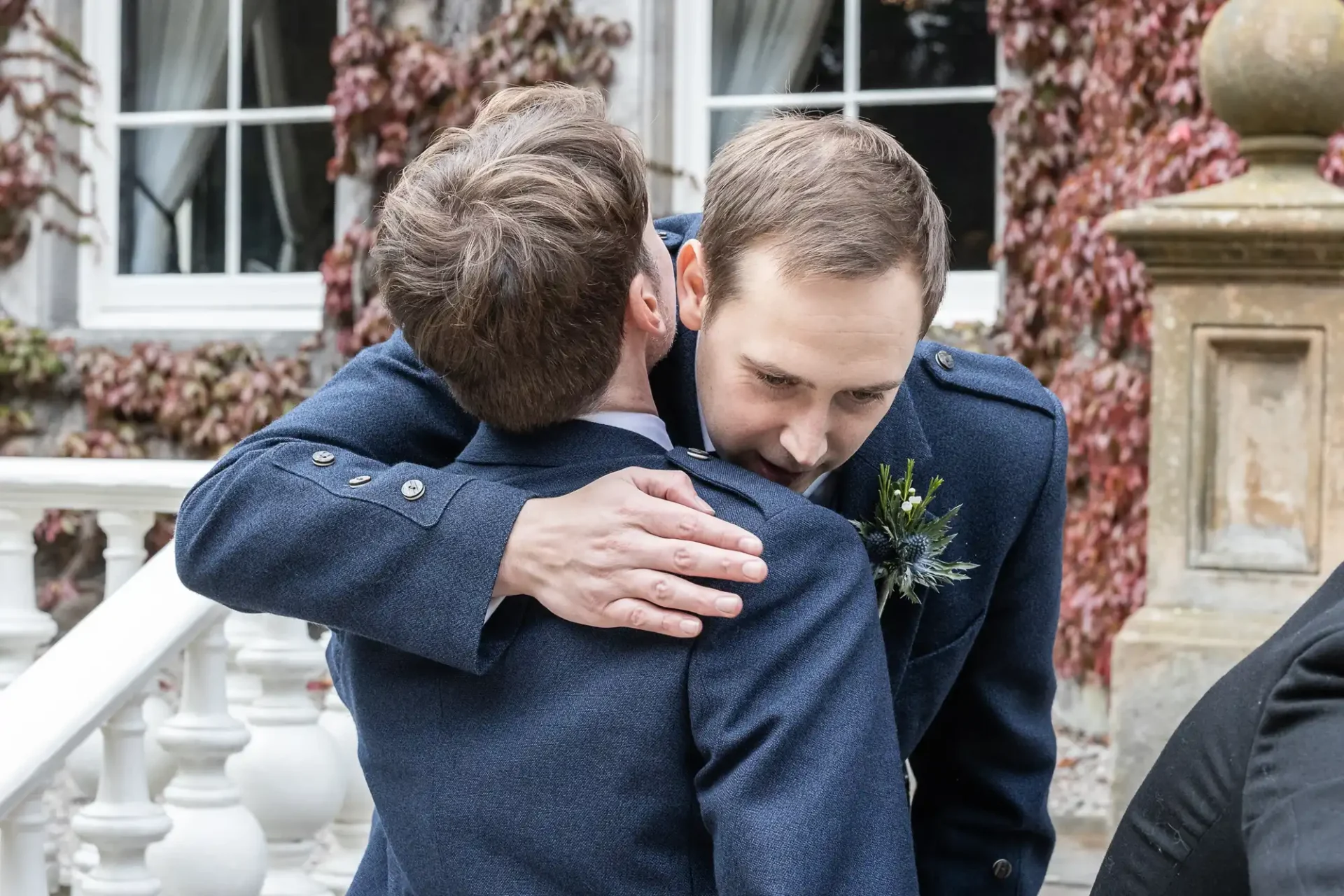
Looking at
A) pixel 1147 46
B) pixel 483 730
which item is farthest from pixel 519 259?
pixel 1147 46

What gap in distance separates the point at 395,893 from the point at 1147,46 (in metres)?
4.39

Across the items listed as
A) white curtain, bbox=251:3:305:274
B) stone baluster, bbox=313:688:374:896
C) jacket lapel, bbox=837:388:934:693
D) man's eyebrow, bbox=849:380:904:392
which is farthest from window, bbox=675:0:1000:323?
man's eyebrow, bbox=849:380:904:392

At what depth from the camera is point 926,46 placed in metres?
5.88

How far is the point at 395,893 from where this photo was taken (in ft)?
4.94

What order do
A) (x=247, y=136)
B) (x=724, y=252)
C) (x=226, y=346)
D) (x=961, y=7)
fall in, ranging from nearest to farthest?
(x=724, y=252)
(x=961, y=7)
(x=226, y=346)
(x=247, y=136)

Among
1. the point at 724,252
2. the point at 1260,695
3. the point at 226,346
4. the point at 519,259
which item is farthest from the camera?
the point at 226,346

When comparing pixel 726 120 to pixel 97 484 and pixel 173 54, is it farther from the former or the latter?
pixel 97 484

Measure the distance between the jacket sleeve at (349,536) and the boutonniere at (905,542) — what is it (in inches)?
13.7

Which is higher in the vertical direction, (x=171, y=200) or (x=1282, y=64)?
(x=1282, y=64)

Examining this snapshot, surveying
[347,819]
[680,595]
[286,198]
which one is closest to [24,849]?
[347,819]

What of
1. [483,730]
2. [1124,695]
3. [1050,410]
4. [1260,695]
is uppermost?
[1050,410]

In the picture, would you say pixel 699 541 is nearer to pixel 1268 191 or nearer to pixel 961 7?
pixel 1268 191

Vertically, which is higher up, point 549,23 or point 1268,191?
point 549,23

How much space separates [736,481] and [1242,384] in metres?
2.76
